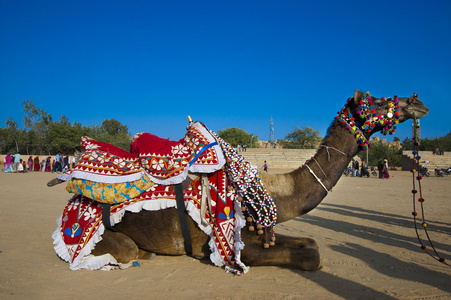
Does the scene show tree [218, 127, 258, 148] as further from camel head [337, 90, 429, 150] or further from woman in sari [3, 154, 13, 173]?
camel head [337, 90, 429, 150]

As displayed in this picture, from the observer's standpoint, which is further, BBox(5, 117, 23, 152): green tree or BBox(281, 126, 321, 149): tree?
BBox(281, 126, 321, 149): tree

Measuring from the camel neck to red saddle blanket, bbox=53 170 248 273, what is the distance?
2.00ft

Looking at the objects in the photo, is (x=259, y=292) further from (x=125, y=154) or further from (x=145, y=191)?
(x=125, y=154)

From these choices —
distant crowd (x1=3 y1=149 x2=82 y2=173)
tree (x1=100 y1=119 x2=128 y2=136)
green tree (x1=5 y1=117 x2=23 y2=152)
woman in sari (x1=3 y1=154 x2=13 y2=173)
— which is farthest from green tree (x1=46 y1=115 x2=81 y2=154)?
tree (x1=100 y1=119 x2=128 y2=136)

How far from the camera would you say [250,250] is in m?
3.86

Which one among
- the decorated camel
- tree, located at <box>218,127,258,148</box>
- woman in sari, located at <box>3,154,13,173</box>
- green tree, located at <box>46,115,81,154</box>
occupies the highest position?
tree, located at <box>218,127,258,148</box>

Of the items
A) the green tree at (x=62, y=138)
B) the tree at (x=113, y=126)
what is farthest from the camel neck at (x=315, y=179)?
the tree at (x=113, y=126)

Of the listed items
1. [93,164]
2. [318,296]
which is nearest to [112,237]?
[93,164]

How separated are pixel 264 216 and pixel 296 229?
3.24 meters

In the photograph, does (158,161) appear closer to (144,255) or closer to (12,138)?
(144,255)

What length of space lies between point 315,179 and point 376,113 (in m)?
1.19

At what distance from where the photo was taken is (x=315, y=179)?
13.5 ft

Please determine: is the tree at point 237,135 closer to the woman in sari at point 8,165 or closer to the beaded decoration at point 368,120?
the woman in sari at point 8,165

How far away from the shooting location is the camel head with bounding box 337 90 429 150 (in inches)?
159
